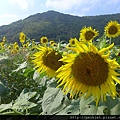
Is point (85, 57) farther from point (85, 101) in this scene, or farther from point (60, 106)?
point (60, 106)

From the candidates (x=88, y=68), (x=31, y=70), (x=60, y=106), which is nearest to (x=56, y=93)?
(x=60, y=106)

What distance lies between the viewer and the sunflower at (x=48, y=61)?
6.32ft

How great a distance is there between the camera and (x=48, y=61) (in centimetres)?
204

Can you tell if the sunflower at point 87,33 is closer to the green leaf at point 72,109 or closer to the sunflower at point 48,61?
the sunflower at point 48,61

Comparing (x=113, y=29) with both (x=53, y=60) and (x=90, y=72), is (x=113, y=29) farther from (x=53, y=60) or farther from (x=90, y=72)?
(x=90, y=72)

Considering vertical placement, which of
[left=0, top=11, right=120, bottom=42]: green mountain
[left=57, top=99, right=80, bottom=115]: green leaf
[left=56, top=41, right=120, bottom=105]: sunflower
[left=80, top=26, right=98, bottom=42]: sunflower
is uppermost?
[left=0, top=11, right=120, bottom=42]: green mountain

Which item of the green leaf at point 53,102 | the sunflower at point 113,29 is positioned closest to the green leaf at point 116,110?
the green leaf at point 53,102

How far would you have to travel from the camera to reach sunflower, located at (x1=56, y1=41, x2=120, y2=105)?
143cm

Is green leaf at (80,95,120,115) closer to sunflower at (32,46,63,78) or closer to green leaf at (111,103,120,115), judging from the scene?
green leaf at (111,103,120,115)

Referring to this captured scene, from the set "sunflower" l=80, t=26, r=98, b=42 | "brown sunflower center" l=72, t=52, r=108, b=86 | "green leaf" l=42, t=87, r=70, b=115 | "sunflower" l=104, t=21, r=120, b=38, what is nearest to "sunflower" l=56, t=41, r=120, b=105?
"brown sunflower center" l=72, t=52, r=108, b=86

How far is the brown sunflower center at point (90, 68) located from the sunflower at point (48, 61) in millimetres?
413

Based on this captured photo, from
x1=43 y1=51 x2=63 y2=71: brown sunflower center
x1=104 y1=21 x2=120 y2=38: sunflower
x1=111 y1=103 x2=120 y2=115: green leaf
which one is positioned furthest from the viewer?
x1=104 y1=21 x2=120 y2=38: sunflower

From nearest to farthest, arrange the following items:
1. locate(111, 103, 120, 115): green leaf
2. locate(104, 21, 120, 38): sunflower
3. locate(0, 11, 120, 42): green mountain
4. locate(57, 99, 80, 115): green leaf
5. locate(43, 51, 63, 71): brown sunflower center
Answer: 1. locate(111, 103, 120, 115): green leaf
2. locate(57, 99, 80, 115): green leaf
3. locate(43, 51, 63, 71): brown sunflower center
4. locate(104, 21, 120, 38): sunflower
5. locate(0, 11, 120, 42): green mountain

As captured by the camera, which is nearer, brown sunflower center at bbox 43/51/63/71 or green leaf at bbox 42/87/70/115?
green leaf at bbox 42/87/70/115
